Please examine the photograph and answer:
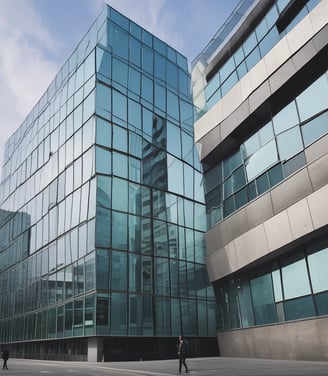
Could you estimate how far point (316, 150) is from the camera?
17375mm

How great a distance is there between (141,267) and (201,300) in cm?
687

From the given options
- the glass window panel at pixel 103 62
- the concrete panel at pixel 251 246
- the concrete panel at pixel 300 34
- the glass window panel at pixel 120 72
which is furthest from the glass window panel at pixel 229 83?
the glass window panel at pixel 103 62

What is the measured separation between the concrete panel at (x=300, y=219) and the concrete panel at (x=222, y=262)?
16.5 ft

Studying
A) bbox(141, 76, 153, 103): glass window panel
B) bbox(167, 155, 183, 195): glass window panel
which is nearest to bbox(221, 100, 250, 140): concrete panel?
bbox(167, 155, 183, 195): glass window panel

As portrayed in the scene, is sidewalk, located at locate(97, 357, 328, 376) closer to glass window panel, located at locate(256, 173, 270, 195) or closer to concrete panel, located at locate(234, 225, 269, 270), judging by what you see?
concrete panel, located at locate(234, 225, 269, 270)

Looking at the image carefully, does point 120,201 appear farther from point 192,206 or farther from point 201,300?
point 201,300

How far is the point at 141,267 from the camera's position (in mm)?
31000

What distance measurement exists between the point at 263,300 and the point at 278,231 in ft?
13.1

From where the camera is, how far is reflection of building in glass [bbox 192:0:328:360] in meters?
17.4

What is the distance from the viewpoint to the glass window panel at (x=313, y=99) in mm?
18109

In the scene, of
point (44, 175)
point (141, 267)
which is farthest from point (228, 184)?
point (44, 175)

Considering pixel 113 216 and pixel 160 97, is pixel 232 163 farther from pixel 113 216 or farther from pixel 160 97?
pixel 160 97

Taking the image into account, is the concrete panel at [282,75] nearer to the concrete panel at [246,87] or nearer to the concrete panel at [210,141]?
the concrete panel at [246,87]

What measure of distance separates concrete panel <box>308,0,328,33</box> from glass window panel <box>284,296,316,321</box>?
12038 millimetres
